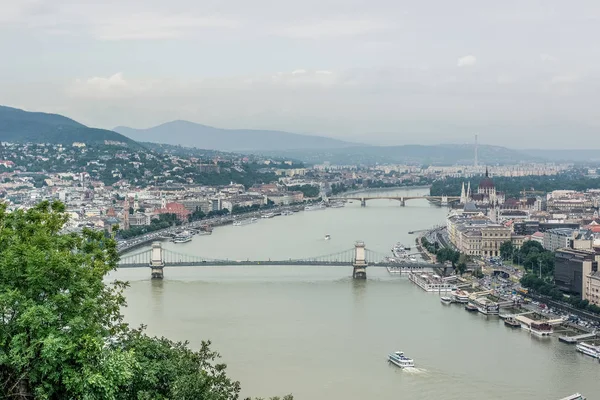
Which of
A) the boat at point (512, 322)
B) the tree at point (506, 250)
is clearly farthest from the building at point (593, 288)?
the tree at point (506, 250)

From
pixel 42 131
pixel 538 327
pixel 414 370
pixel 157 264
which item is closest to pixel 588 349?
pixel 538 327

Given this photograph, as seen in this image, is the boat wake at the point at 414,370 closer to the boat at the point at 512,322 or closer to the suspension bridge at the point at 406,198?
the boat at the point at 512,322

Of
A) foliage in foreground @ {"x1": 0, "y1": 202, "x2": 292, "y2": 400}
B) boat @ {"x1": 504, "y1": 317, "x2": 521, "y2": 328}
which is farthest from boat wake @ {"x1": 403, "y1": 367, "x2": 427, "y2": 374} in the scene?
foliage in foreground @ {"x1": 0, "y1": 202, "x2": 292, "y2": 400}

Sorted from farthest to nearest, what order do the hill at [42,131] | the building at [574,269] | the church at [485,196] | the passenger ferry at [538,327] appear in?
1. the hill at [42,131]
2. the church at [485,196]
3. the building at [574,269]
4. the passenger ferry at [538,327]

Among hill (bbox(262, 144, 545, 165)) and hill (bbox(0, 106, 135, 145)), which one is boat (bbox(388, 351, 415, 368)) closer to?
hill (bbox(0, 106, 135, 145))

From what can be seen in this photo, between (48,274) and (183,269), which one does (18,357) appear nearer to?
(48,274)

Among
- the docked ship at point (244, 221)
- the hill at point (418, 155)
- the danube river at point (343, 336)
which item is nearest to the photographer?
the danube river at point (343, 336)

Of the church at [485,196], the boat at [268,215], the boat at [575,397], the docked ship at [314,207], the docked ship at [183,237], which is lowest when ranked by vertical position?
the boat at [575,397]

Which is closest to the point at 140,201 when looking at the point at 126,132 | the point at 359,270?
the point at 359,270

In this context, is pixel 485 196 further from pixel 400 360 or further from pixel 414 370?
pixel 414 370
